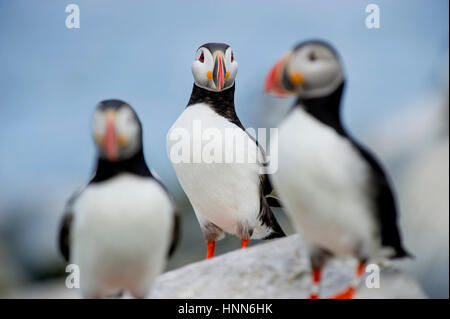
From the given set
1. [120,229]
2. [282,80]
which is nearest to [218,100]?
[282,80]

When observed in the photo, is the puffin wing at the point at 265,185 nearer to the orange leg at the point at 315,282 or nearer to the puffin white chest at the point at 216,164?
the puffin white chest at the point at 216,164

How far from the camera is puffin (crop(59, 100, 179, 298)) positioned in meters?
1.32

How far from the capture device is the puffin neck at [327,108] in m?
1.32

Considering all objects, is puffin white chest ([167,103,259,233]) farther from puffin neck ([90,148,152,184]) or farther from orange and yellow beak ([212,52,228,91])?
puffin neck ([90,148,152,184])

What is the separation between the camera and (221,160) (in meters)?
1.88

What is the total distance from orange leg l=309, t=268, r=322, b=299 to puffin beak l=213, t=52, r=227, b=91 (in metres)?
0.64

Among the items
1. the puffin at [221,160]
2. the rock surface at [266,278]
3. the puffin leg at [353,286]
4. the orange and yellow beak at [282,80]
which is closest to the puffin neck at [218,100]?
the puffin at [221,160]

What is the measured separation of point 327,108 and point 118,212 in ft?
1.71

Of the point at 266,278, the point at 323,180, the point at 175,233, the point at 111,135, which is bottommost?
the point at 266,278

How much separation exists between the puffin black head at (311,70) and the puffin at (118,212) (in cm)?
35

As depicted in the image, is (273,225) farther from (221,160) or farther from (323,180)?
(323,180)

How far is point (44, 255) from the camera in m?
2.35
